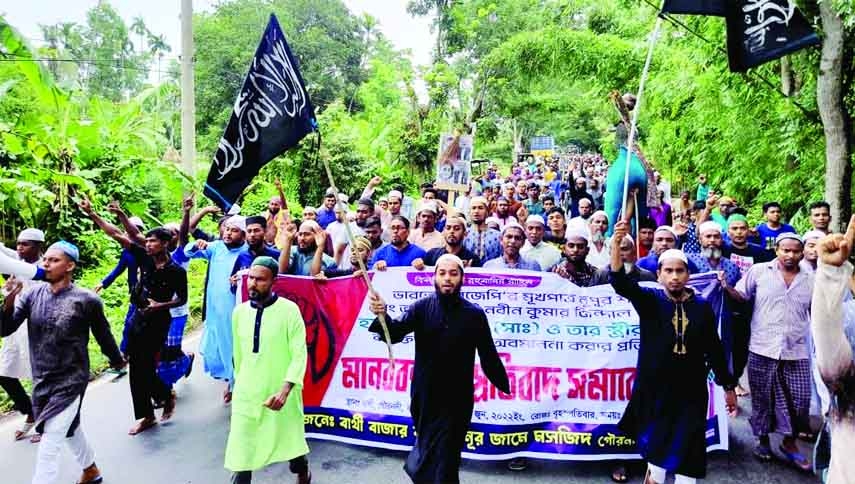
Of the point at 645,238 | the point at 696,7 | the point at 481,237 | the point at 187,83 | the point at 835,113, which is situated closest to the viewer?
the point at 696,7

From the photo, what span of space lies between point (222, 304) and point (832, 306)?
518cm

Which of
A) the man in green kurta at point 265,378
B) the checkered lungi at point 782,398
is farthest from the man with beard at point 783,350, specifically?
the man in green kurta at point 265,378

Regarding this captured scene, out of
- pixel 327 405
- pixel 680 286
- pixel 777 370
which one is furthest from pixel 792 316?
pixel 327 405

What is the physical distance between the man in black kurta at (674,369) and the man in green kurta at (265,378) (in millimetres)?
2069

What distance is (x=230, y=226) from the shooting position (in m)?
6.32

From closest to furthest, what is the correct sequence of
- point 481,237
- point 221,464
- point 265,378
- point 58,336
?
point 265,378
point 58,336
point 221,464
point 481,237

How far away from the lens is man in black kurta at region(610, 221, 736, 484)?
375 centimetres

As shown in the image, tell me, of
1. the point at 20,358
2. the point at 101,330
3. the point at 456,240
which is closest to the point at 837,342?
the point at 456,240

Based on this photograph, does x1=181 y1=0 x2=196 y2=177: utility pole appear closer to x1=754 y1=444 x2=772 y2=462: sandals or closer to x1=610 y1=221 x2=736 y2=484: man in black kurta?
x1=610 y1=221 x2=736 y2=484: man in black kurta

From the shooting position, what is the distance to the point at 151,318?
18.4ft

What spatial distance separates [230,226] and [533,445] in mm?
3494

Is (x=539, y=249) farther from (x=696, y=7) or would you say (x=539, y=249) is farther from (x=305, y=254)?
(x=696, y=7)

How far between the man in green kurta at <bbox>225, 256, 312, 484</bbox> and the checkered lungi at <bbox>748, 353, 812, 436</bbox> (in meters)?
3.53

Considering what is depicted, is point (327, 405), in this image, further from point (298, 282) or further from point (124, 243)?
point (124, 243)
